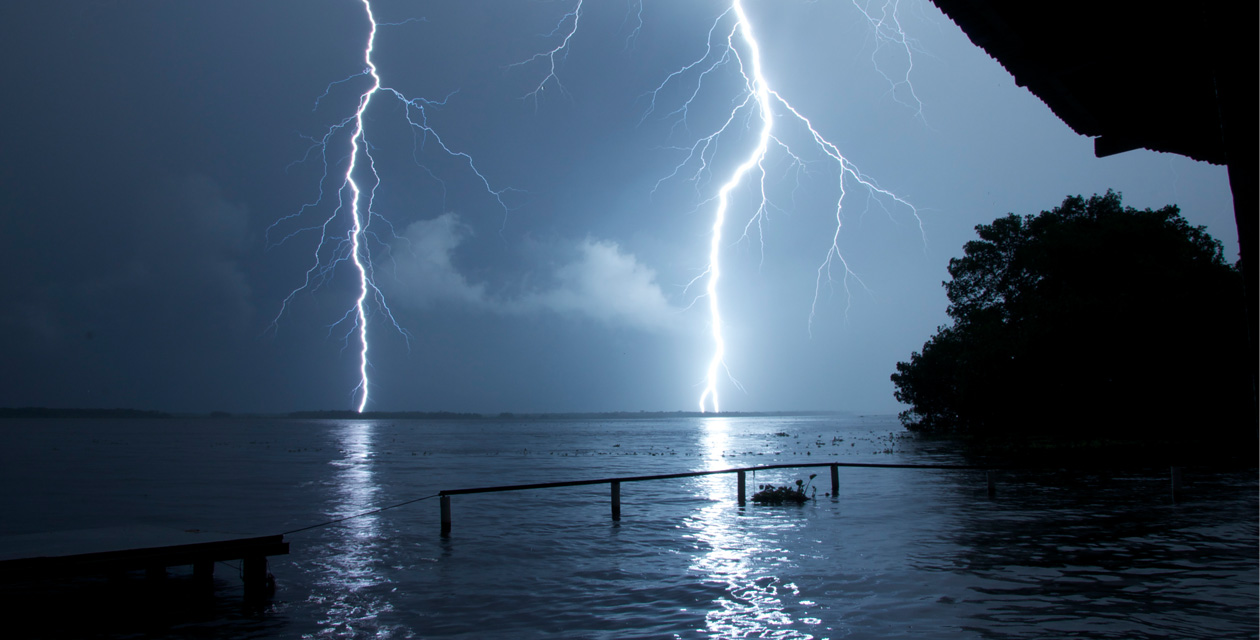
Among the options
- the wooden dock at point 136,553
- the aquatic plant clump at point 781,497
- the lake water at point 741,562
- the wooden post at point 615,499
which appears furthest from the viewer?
the aquatic plant clump at point 781,497

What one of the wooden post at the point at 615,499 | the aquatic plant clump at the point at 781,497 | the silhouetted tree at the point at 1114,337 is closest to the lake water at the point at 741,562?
the aquatic plant clump at the point at 781,497

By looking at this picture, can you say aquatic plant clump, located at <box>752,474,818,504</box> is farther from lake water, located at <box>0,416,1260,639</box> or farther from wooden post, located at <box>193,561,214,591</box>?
wooden post, located at <box>193,561,214,591</box>

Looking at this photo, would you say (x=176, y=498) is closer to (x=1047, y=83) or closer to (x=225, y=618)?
(x=225, y=618)

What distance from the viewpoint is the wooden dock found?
853 cm

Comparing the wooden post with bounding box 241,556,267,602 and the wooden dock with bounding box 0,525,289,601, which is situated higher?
the wooden dock with bounding box 0,525,289,601

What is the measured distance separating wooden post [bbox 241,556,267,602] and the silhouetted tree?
141ft

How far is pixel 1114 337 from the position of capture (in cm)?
4288

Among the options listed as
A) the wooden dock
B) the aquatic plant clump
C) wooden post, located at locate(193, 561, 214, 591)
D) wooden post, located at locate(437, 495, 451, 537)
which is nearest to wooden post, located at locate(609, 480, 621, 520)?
wooden post, located at locate(437, 495, 451, 537)

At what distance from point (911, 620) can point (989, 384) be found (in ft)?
149

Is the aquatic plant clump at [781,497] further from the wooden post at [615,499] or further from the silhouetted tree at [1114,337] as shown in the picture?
the silhouetted tree at [1114,337]

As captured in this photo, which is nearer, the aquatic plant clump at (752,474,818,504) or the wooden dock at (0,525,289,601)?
the wooden dock at (0,525,289,601)

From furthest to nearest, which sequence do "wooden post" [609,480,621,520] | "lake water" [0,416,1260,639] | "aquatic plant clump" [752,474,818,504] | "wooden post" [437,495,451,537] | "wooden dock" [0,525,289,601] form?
"aquatic plant clump" [752,474,818,504] < "wooden post" [609,480,621,520] < "wooden post" [437,495,451,537] < "wooden dock" [0,525,289,601] < "lake water" [0,416,1260,639]

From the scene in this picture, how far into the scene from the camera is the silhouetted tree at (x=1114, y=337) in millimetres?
40750

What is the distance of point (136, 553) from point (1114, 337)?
4748 cm
